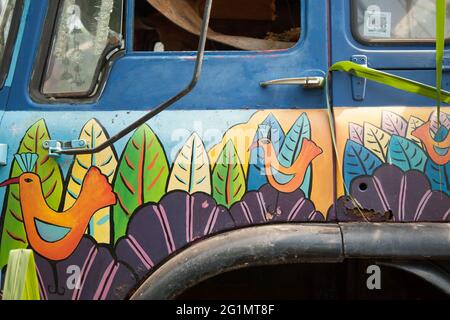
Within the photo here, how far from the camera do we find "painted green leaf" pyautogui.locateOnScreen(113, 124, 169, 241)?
228 cm

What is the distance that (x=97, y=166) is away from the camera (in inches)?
90.7

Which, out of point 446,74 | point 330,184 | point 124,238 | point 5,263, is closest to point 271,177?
point 330,184

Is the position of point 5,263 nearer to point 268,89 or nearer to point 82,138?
point 82,138

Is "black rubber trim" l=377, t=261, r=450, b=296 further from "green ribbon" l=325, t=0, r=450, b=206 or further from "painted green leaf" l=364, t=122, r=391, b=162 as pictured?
"painted green leaf" l=364, t=122, r=391, b=162

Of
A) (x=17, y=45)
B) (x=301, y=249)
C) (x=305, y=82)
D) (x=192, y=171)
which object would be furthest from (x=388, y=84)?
(x=17, y=45)

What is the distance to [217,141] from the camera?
229 cm

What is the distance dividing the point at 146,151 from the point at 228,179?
1.02ft

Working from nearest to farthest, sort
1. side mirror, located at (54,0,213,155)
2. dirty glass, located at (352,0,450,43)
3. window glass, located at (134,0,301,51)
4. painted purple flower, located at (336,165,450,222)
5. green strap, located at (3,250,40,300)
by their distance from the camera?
green strap, located at (3,250,40,300)
side mirror, located at (54,0,213,155)
painted purple flower, located at (336,165,450,222)
dirty glass, located at (352,0,450,43)
window glass, located at (134,0,301,51)

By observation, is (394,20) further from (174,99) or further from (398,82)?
(174,99)

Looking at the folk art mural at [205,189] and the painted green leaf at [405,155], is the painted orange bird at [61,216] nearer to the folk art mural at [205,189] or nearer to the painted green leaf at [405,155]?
the folk art mural at [205,189]

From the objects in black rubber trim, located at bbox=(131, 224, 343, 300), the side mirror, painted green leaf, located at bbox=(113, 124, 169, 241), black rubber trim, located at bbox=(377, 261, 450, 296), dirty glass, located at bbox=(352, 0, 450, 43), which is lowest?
black rubber trim, located at bbox=(377, 261, 450, 296)

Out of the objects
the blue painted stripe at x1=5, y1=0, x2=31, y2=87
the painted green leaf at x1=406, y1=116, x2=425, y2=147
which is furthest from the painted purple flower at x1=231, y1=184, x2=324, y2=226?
the blue painted stripe at x1=5, y1=0, x2=31, y2=87

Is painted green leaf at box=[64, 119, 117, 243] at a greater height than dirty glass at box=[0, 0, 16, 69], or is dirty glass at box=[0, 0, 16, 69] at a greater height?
dirty glass at box=[0, 0, 16, 69]

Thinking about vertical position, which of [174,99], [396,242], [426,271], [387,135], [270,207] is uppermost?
[174,99]
